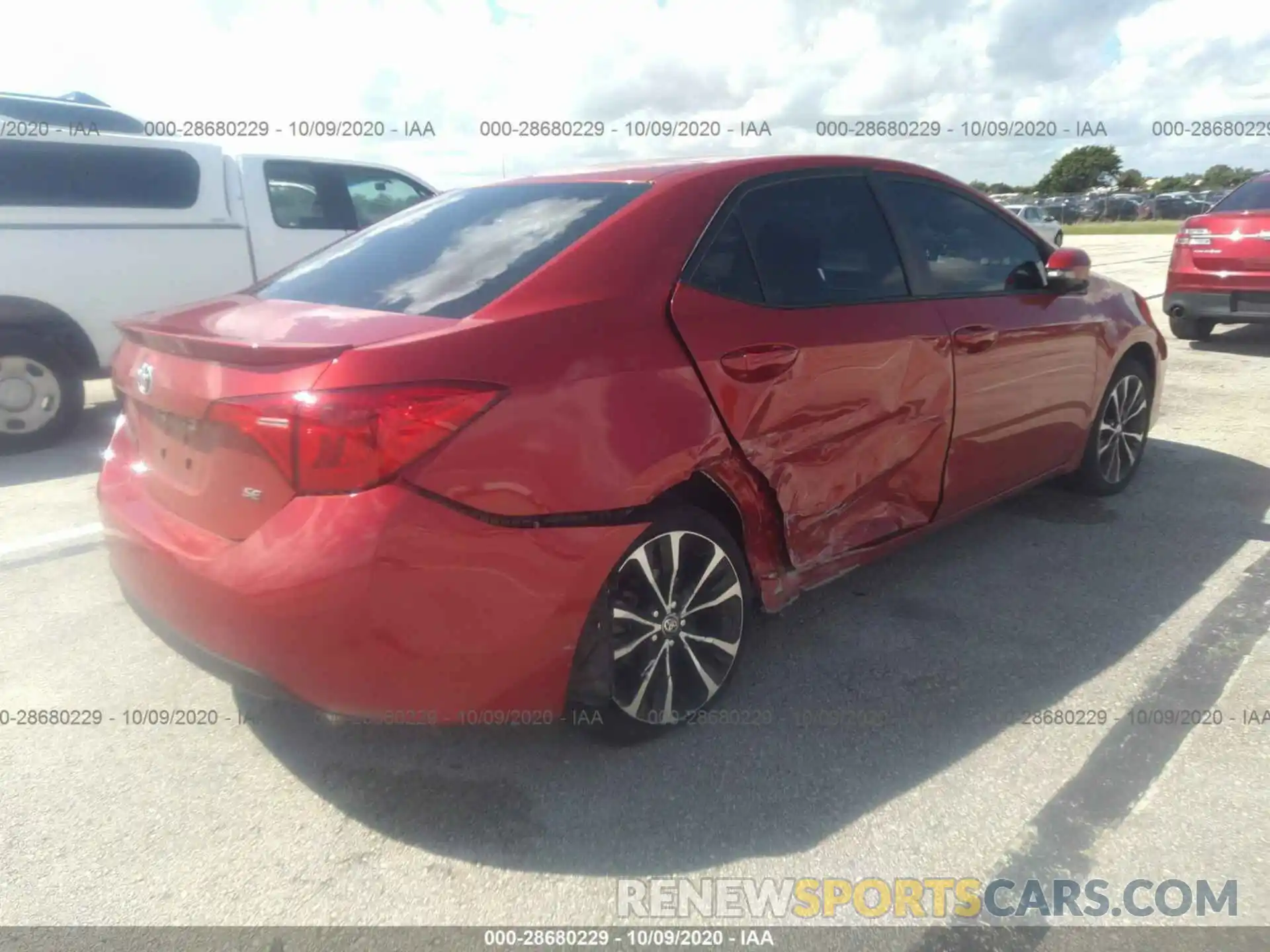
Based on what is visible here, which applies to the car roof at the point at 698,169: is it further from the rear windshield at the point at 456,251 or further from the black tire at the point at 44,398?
the black tire at the point at 44,398

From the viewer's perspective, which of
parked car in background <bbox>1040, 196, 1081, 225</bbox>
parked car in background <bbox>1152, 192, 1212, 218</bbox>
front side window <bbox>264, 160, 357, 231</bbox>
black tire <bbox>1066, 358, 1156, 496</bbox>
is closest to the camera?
black tire <bbox>1066, 358, 1156, 496</bbox>

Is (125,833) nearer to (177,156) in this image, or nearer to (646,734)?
(646,734)

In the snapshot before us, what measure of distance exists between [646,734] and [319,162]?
644 cm

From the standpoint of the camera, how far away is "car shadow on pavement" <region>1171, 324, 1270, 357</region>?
9.23 meters

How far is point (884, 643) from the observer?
351 cm

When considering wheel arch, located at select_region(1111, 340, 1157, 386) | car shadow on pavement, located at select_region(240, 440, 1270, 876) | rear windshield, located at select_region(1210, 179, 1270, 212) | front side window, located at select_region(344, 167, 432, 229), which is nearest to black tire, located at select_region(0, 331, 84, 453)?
front side window, located at select_region(344, 167, 432, 229)

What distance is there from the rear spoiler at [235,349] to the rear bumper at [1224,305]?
8.31 meters

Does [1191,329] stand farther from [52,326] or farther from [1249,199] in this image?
[52,326]

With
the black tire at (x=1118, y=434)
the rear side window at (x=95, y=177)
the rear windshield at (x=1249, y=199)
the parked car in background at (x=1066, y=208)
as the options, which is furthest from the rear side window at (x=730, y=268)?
the parked car in background at (x=1066, y=208)

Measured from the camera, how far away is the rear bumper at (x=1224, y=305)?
8.14 meters

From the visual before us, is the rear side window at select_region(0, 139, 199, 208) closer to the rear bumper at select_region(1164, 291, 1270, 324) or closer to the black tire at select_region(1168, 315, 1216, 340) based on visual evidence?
the rear bumper at select_region(1164, 291, 1270, 324)

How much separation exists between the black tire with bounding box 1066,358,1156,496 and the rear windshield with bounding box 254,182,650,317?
2.93m

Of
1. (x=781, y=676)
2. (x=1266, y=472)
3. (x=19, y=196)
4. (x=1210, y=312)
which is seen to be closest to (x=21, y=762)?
(x=781, y=676)

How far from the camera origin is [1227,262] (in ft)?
27.2
